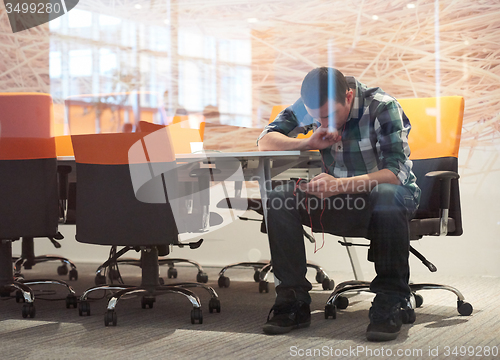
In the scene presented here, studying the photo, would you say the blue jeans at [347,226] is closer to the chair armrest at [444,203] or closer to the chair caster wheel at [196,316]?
the chair armrest at [444,203]

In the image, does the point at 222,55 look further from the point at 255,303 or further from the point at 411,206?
the point at 411,206

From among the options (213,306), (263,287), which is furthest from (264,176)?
(263,287)

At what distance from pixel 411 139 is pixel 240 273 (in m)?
1.67

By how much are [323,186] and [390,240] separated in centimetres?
30

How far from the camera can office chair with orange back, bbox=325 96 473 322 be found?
2.10 metres

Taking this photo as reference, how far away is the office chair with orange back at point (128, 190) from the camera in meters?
2.01

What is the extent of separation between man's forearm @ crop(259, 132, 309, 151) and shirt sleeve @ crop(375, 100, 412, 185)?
30 cm

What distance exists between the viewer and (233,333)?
1919 millimetres

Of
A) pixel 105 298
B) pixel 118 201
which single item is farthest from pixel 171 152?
pixel 105 298

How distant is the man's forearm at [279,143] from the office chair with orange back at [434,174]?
539 millimetres

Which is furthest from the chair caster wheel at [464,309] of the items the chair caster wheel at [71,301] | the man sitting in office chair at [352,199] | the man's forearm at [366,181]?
the chair caster wheel at [71,301]

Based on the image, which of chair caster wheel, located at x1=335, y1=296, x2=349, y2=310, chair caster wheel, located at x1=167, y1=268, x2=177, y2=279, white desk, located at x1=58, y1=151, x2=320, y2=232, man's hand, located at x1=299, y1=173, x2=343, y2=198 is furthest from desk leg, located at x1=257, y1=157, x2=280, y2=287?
chair caster wheel, located at x1=167, y1=268, x2=177, y2=279

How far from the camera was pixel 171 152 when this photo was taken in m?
2.02

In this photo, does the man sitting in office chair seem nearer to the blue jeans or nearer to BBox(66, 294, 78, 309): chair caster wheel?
the blue jeans
